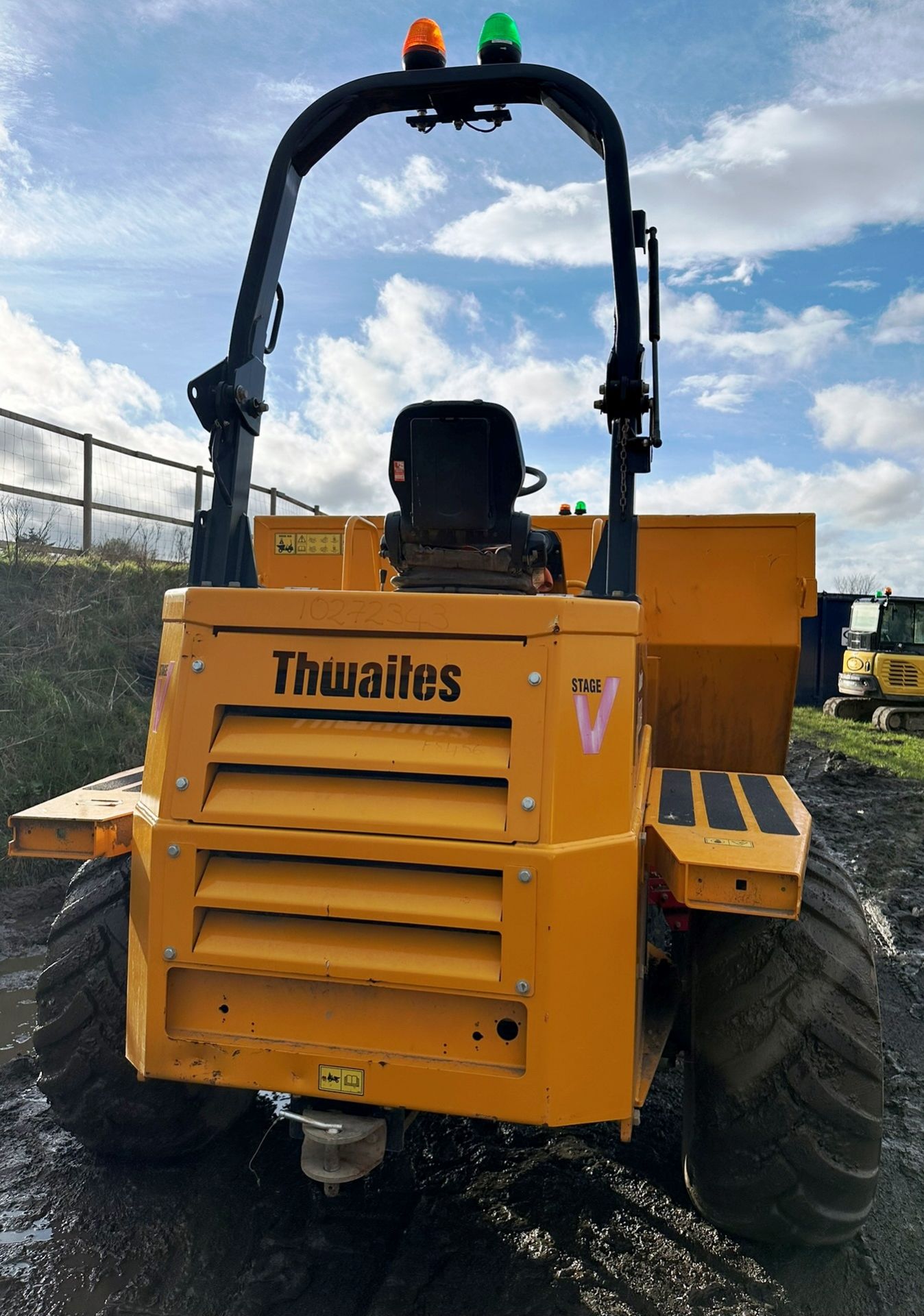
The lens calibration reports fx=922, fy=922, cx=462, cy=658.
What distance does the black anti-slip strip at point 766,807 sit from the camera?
100 inches

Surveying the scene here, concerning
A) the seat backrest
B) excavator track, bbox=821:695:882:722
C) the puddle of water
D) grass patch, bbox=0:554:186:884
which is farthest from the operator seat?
excavator track, bbox=821:695:882:722

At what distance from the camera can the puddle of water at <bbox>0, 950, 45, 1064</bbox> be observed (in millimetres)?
3820

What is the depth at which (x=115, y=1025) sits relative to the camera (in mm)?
2744

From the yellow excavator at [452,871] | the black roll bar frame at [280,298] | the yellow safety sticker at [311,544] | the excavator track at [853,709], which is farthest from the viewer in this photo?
the excavator track at [853,709]

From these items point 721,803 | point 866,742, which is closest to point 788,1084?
point 721,803

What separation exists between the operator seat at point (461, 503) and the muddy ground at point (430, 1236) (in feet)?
6.01

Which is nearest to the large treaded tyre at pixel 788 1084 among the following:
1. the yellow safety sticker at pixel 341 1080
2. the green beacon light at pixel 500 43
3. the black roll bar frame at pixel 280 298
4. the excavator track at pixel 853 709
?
the yellow safety sticker at pixel 341 1080

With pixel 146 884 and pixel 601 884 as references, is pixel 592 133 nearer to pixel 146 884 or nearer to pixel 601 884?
pixel 601 884

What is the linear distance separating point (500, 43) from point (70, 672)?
622cm

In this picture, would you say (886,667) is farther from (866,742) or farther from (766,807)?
(766,807)

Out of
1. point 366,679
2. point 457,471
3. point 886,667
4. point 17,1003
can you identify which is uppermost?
point 457,471

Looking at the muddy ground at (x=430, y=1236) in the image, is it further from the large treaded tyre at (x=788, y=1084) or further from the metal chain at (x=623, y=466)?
the metal chain at (x=623, y=466)

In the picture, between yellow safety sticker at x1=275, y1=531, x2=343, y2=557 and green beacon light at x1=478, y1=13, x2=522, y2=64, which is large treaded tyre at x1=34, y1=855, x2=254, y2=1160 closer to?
yellow safety sticker at x1=275, y1=531, x2=343, y2=557

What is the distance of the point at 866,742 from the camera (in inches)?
598
